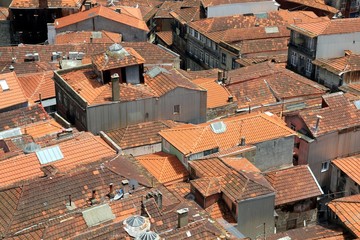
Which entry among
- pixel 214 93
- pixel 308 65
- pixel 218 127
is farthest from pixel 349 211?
pixel 308 65

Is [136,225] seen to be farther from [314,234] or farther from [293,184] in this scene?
[293,184]

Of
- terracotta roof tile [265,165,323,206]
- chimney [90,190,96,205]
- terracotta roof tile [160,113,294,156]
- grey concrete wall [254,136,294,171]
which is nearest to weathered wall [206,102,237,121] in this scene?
terracotta roof tile [160,113,294,156]

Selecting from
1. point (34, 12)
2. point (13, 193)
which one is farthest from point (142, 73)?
point (34, 12)

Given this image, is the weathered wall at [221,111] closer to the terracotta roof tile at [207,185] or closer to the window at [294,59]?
the terracotta roof tile at [207,185]

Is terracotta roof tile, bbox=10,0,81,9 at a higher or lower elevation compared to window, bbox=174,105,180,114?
higher

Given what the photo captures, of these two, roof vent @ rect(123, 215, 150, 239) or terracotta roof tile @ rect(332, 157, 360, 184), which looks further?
terracotta roof tile @ rect(332, 157, 360, 184)

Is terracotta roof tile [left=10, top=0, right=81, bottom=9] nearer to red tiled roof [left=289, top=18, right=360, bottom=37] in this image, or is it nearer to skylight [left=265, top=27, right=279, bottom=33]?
skylight [left=265, top=27, right=279, bottom=33]
